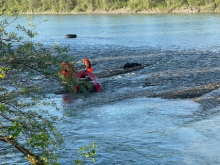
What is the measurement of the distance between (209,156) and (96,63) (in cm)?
1732

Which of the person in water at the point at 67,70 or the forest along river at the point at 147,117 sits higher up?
the person in water at the point at 67,70

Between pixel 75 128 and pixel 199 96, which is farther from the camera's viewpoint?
pixel 199 96

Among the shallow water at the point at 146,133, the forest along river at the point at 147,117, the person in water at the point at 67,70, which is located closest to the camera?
the person in water at the point at 67,70

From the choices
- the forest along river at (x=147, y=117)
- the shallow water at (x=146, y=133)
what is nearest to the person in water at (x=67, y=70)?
the forest along river at (x=147, y=117)

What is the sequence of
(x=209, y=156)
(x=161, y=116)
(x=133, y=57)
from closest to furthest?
1. (x=209, y=156)
2. (x=161, y=116)
3. (x=133, y=57)

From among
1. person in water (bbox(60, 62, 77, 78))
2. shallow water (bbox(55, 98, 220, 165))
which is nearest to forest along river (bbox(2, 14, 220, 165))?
shallow water (bbox(55, 98, 220, 165))

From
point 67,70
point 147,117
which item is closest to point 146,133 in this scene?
point 147,117

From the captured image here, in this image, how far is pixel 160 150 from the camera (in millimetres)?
12234

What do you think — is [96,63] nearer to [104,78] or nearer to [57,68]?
[104,78]

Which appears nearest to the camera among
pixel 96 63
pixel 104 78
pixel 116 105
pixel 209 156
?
pixel 209 156

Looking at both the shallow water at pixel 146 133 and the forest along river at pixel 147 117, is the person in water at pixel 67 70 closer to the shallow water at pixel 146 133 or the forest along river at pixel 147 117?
the forest along river at pixel 147 117

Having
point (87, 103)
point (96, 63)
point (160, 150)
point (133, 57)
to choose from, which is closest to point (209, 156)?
point (160, 150)

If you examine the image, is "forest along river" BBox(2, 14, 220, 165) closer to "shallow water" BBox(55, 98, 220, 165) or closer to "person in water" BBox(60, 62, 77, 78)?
"shallow water" BBox(55, 98, 220, 165)

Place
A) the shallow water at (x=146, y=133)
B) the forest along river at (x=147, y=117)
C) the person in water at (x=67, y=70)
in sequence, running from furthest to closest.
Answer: the forest along river at (x=147, y=117)
the shallow water at (x=146, y=133)
the person in water at (x=67, y=70)
